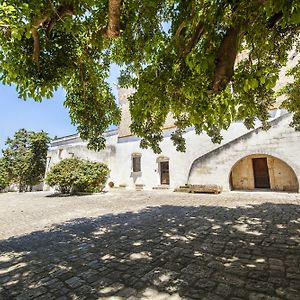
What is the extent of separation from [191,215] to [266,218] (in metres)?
2.49

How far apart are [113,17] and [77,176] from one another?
1597cm

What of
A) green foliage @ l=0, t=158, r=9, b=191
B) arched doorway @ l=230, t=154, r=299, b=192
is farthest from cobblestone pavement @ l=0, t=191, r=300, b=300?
green foliage @ l=0, t=158, r=9, b=191

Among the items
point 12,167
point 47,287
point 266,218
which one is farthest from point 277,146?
point 12,167

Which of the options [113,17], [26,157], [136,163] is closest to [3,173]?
[26,157]

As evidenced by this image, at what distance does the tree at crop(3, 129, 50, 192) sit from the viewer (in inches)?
1080

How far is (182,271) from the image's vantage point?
3.73 m

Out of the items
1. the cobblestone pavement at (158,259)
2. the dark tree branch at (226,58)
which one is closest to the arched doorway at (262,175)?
the cobblestone pavement at (158,259)

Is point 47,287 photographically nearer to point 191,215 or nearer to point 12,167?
point 191,215

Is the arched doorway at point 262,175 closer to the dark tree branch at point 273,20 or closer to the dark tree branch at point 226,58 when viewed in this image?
the dark tree branch at point 273,20

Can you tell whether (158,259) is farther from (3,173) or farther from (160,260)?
(3,173)

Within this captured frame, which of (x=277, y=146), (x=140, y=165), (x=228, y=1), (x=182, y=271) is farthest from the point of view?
(x=140, y=165)

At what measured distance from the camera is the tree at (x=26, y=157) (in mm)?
27422

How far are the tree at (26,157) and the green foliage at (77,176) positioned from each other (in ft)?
35.5

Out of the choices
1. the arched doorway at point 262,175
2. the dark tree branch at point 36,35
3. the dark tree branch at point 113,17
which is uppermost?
the dark tree branch at point 113,17
